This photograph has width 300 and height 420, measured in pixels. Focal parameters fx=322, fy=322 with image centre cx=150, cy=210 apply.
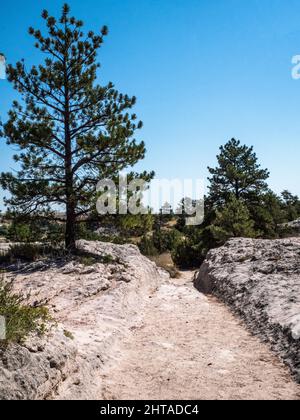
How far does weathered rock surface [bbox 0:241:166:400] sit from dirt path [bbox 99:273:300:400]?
0.45m

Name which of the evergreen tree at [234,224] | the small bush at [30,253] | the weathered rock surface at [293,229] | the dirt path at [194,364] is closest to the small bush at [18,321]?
the dirt path at [194,364]

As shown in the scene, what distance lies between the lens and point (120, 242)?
67.4 feet

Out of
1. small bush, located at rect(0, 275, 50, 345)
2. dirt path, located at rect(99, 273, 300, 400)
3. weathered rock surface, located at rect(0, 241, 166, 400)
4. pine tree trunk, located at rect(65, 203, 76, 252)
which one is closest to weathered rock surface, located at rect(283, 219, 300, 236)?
weathered rock surface, located at rect(0, 241, 166, 400)

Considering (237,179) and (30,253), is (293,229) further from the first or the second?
(30,253)

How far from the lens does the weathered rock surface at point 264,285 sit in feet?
23.4

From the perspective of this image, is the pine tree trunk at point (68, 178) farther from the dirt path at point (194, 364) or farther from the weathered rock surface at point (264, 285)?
the dirt path at point (194, 364)

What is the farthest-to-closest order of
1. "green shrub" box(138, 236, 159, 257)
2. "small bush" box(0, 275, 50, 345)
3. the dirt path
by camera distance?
1. "green shrub" box(138, 236, 159, 257)
2. the dirt path
3. "small bush" box(0, 275, 50, 345)

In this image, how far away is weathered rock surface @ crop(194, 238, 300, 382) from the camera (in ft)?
23.4

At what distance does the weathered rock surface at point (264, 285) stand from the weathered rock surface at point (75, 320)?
326 centimetres

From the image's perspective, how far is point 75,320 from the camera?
26.8 feet

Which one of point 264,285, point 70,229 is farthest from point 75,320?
point 70,229

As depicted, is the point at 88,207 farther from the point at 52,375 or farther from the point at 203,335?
the point at 52,375

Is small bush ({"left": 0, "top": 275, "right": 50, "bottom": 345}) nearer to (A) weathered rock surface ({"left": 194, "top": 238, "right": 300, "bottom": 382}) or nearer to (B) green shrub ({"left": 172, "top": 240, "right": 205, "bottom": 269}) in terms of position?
(A) weathered rock surface ({"left": 194, "top": 238, "right": 300, "bottom": 382})
